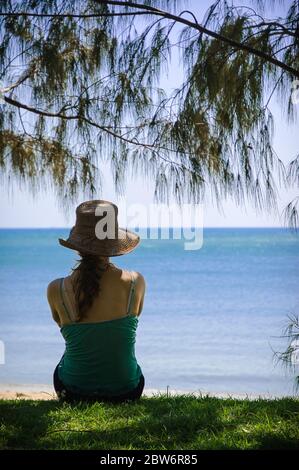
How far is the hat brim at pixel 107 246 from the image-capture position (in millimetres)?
2346

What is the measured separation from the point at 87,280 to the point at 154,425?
51 centimetres

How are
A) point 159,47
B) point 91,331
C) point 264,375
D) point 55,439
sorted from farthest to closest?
point 264,375
point 159,47
point 91,331
point 55,439

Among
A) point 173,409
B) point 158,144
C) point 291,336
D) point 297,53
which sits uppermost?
point 297,53

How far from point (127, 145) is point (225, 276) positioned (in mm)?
19973

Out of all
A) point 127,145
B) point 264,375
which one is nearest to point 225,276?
point 264,375

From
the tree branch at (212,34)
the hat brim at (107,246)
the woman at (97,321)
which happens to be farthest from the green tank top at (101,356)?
the tree branch at (212,34)

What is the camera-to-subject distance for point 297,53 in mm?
2393

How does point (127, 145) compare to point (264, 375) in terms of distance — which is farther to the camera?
point (264, 375)

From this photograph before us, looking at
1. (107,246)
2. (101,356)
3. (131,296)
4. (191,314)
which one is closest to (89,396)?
(101,356)

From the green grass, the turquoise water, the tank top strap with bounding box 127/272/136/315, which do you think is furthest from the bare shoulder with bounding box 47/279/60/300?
the turquoise water

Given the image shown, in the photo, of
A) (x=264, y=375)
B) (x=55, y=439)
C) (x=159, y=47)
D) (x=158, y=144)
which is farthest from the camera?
(x=264, y=375)

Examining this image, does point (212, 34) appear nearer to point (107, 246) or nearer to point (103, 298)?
point (107, 246)

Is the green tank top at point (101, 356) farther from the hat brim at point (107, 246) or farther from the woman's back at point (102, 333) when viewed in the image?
the hat brim at point (107, 246)
